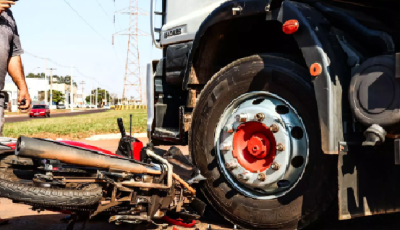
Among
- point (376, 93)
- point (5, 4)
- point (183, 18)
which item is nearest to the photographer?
point (376, 93)

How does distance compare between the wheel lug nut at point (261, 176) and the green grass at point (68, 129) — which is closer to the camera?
the wheel lug nut at point (261, 176)

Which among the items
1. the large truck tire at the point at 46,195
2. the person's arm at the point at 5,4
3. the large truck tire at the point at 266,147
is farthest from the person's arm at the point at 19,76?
the large truck tire at the point at 266,147

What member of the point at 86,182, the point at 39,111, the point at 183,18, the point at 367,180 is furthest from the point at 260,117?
the point at 39,111

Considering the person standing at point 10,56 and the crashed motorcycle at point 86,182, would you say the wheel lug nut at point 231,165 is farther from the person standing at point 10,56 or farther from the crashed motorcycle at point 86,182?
the person standing at point 10,56

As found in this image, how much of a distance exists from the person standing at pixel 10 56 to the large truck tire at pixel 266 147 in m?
1.70

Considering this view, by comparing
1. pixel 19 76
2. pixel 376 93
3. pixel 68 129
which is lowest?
pixel 68 129

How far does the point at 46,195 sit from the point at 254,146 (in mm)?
1377

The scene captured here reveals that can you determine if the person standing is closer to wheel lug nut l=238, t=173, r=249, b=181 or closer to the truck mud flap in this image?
wheel lug nut l=238, t=173, r=249, b=181

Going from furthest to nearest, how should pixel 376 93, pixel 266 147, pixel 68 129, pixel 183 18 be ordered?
pixel 68 129 < pixel 183 18 < pixel 266 147 < pixel 376 93

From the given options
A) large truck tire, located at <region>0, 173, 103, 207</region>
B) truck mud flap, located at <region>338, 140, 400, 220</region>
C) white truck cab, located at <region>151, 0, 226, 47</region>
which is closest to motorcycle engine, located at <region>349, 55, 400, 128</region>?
truck mud flap, located at <region>338, 140, 400, 220</region>

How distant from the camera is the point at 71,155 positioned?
2762mm

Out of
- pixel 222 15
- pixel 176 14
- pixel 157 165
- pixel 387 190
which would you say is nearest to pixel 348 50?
pixel 387 190

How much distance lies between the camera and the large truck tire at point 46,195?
8.61 ft

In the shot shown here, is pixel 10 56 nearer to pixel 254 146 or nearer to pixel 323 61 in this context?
pixel 254 146
